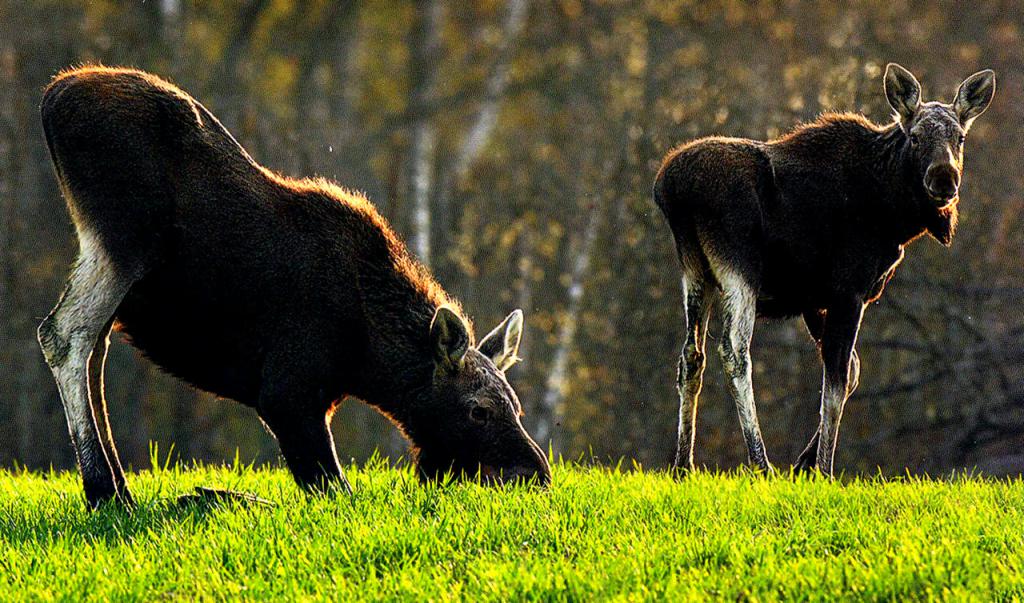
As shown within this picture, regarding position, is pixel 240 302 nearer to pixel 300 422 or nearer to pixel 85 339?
pixel 300 422

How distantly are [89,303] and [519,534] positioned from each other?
2.87m

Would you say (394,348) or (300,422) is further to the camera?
(394,348)

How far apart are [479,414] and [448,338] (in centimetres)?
51

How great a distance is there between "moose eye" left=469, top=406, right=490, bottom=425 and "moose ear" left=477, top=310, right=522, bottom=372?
0.61 m

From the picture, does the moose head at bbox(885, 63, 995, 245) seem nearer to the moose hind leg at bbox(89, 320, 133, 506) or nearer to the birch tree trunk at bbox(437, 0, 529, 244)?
the moose hind leg at bbox(89, 320, 133, 506)

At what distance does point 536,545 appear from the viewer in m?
7.30

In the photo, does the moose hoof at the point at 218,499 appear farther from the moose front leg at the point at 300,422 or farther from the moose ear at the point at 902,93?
the moose ear at the point at 902,93

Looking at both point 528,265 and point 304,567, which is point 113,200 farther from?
point 528,265

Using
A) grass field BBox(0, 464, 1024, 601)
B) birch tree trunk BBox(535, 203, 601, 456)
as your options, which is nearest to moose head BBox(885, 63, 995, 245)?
grass field BBox(0, 464, 1024, 601)

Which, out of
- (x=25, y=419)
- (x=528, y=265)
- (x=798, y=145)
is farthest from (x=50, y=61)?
(x=798, y=145)

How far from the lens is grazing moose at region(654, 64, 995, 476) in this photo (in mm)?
9250

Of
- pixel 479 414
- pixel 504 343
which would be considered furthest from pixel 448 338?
pixel 504 343

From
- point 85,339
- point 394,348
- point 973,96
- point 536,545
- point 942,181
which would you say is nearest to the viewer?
point 536,545

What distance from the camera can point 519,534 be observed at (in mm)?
7445
